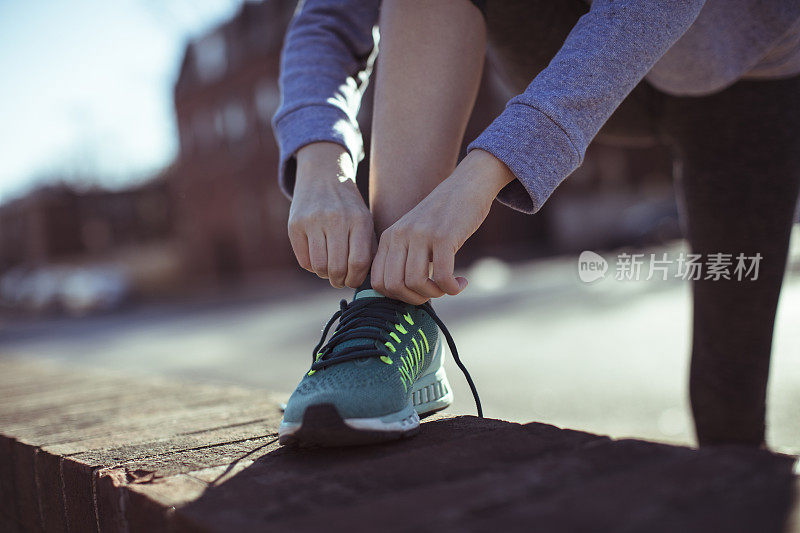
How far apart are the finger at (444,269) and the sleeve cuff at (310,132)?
412 mm

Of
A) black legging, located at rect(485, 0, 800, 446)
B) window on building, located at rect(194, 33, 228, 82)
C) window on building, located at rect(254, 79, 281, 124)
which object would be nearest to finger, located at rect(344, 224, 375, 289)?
black legging, located at rect(485, 0, 800, 446)

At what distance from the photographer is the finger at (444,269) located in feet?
3.34

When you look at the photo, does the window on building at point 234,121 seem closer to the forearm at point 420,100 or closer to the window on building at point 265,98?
the window on building at point 265,98

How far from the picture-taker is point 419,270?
1041 mm

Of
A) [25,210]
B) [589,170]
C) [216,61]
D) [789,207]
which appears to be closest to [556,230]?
[589,170]

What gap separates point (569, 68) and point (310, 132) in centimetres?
53

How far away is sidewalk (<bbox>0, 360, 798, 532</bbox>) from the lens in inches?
27.6

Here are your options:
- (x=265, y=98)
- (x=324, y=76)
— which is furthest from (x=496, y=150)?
(x=265, y=98)

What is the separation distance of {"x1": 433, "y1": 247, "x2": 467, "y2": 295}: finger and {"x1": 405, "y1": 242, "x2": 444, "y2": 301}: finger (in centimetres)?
1


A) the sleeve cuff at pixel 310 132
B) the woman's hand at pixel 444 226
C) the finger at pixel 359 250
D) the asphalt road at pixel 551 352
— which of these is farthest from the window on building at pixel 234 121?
the woman's hand at pixel 444 226

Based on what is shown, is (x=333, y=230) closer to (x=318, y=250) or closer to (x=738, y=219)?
(x=318, y=250)

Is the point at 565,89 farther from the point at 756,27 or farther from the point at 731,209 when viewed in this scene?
the point at 731,209

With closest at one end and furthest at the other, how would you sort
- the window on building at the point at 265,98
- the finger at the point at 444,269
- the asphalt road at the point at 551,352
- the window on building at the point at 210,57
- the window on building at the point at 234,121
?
the finger at the point at 444,269
the asphalt road at the point at 551,352
the window on building at the point at 265,98
the window on building at the point at 234,121
the window on building at the point at 210,57

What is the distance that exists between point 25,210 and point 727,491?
42.5 metres
